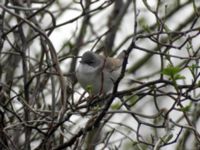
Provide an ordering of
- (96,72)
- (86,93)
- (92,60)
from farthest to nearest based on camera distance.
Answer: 1. (92,60)
2. (96,72)
3. (86,93)

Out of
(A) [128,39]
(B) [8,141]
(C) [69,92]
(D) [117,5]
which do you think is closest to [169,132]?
(C) [69,92]

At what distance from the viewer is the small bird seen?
4352mm

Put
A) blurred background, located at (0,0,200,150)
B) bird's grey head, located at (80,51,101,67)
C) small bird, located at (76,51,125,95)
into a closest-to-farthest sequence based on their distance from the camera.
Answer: blurred background, located at (0,0,200,150)
small bird, located at (76,51,125,95)
bird's grey head, located at (80,51,101,67)

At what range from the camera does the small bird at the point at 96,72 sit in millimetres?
4352

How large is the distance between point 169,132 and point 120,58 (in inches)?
71.1

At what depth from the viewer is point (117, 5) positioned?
586 centimetres

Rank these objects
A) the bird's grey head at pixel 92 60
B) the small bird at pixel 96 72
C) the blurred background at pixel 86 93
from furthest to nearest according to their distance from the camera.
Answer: the bird's grey head at pixel 92 60, the small bird at pixel 96 72, the blurred background at pixel 86 93

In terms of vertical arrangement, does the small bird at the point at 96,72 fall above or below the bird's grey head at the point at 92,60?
below

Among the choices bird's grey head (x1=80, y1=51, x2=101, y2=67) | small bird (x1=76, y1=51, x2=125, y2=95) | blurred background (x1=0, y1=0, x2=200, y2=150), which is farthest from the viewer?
bird's grey head (x1=80, y1=51, x2=101, y2=67)

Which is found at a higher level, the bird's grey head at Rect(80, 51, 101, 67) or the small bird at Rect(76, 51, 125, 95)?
the bird's grey head at Rect(80, 51, 101, 67)

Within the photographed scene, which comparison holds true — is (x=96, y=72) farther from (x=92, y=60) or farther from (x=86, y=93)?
(x=86, y=93)

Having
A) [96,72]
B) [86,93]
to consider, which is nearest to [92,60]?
[96,72]

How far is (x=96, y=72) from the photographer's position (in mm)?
4512

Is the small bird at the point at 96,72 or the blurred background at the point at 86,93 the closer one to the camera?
the blurred background at the point at 86,93
